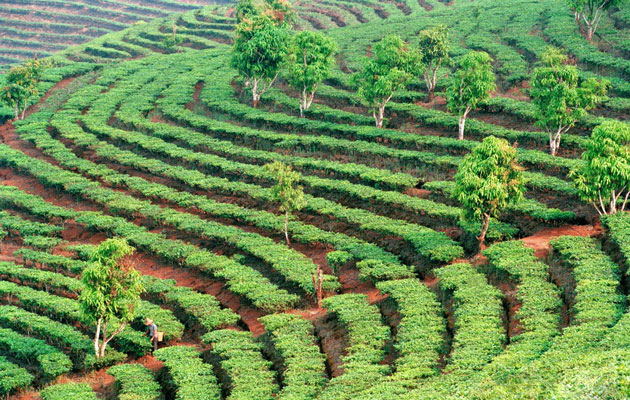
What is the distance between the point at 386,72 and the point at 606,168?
78.1 ft

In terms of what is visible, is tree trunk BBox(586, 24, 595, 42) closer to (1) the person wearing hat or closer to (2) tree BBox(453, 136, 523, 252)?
(2) tree BBox(453, 136, 523, 252)

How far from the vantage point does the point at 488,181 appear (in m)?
37.3

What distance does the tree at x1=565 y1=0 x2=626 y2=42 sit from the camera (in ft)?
225

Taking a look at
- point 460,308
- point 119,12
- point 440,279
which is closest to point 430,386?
point 460,308

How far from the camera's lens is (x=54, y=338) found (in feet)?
117

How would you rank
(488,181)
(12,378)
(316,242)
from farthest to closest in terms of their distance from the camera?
(316,242) < (488,181) < (12,378)

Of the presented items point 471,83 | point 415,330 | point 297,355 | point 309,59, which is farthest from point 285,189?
point 309,59

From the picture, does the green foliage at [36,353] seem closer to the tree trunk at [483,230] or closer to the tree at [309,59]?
the tree trunk at [483,230]

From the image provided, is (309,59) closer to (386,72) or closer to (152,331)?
(386,72)

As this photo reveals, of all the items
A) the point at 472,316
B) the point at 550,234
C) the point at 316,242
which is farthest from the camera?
the point at 316,242

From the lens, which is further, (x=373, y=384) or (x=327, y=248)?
(x=327, y=248)

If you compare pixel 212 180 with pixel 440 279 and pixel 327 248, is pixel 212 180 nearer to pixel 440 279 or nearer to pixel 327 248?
pixel 327 248

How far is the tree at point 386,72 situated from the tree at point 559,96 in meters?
10.9

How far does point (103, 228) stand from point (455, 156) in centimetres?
2425
